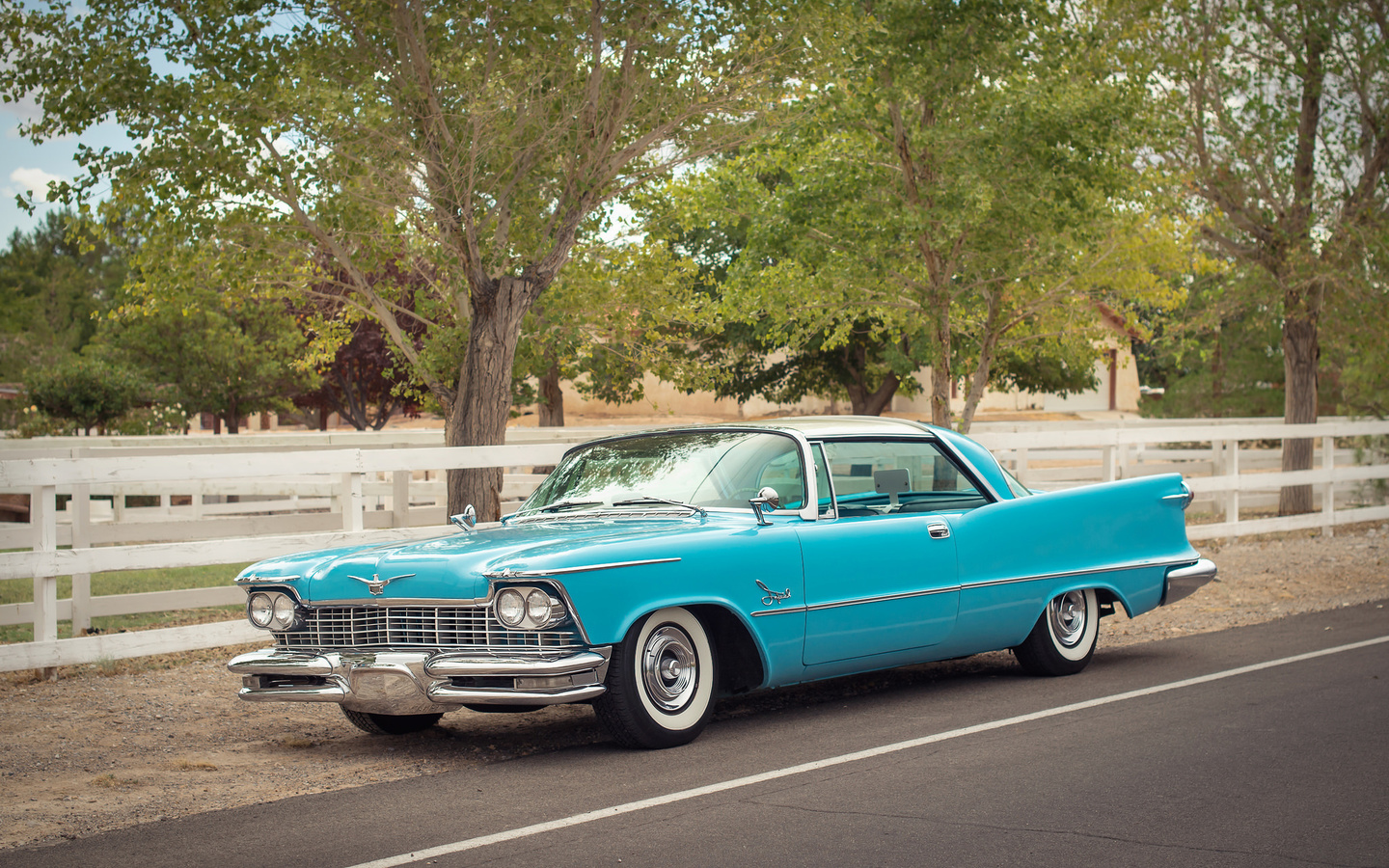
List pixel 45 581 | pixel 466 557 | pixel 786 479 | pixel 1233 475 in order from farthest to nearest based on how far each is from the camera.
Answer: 1. pixel 1233 475
2. pixel 45 581
3. pixel 786 479
4. pixel 466 557

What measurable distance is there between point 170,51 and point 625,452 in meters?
7.09

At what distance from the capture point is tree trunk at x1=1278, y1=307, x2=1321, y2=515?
21.0 m

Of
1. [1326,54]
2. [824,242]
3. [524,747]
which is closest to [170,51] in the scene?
[824,242]

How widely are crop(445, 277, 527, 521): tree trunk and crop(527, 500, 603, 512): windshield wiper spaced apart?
18.9 feet

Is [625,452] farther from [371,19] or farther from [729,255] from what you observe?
[729,255]

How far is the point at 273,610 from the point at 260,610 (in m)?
0.08

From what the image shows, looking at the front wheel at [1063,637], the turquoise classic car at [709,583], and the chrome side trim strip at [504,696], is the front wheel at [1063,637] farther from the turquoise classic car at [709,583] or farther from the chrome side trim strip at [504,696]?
the chrome side trim strip at [504,696]

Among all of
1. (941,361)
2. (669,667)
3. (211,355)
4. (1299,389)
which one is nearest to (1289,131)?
(1299,389)

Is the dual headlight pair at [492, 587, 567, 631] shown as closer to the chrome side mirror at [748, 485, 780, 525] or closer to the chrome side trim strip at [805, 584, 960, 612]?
the chrome side mirror at [748, 485, 780, 525]

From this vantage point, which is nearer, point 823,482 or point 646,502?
point 646,502

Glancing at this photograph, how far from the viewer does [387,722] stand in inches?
270

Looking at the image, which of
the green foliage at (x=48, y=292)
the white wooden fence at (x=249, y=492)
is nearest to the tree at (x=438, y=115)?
the white wooden fence at (x=249, y=492)

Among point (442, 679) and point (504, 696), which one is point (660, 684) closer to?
point (504, 696)

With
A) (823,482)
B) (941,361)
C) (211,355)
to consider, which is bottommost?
(823,482)
